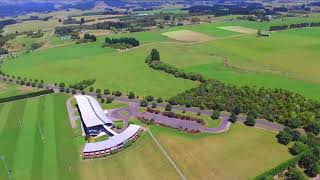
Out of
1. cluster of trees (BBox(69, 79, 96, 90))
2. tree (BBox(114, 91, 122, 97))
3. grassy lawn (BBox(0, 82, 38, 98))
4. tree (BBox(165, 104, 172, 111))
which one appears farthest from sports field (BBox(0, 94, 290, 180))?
cluster of trees (BBox(69, 79, 96, 90))

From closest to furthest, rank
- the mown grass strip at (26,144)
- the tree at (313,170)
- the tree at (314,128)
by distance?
the tree at (313,170), the mown grass strip at (26,144), the tree at (314,128)

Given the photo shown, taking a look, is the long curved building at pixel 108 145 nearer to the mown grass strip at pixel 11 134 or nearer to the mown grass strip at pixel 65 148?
the mown grass strip at pixel 65 148

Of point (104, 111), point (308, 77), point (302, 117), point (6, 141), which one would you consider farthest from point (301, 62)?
point (6, 141)

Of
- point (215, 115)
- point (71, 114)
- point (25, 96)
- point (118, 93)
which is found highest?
point (118, 93)

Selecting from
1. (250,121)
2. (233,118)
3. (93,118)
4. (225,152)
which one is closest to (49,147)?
(93,118)

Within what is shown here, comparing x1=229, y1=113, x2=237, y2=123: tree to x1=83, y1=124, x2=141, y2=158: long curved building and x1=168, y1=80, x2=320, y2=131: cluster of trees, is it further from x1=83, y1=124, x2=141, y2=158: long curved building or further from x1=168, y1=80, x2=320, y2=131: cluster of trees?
x1=83, y1=124, x2=141, y2=158: long curved building

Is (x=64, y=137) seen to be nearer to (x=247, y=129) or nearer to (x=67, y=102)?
(x=67, y=102)

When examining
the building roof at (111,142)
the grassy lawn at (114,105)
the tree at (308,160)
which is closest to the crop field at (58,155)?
the building roof at (111,142)

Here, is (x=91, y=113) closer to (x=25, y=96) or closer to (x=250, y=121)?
(x=25, y=96)
